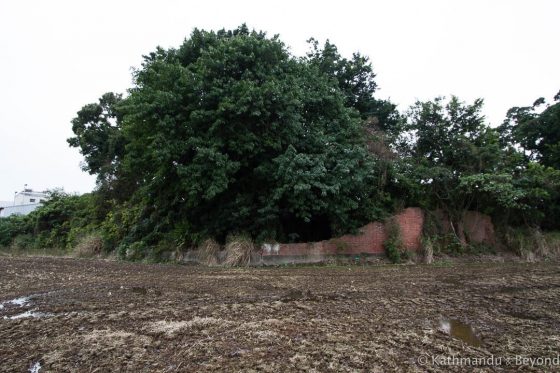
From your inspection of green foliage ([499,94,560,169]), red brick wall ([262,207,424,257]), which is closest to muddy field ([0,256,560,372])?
red brick wall ([262,207,424,257])

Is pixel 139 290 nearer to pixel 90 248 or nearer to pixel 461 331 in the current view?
pixel 461 331

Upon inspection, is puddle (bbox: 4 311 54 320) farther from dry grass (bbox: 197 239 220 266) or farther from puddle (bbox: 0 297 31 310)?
dry grass (bbox: 197 239 220 266)

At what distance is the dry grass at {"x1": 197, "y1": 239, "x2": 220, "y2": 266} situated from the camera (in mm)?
12570

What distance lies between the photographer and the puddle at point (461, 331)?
328cm

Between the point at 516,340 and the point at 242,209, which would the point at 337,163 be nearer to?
the point at 242,209

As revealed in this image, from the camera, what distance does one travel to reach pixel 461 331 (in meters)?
3.62

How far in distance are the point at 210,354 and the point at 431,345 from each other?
6.69ft

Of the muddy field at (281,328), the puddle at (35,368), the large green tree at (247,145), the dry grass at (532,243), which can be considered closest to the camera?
the puddle at (35,368)

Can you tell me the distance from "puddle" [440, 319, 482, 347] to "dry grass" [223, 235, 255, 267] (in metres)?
8.81

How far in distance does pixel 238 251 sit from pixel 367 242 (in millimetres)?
5056

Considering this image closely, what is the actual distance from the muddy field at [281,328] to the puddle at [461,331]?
0.01 meters

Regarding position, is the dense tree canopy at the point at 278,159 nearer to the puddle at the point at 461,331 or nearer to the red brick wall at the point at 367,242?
the red brick wall at the point at 367,242

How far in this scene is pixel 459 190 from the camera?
14.0 m

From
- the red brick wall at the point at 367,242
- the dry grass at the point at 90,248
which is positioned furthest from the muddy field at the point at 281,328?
the dry grass at the point at 90,248
